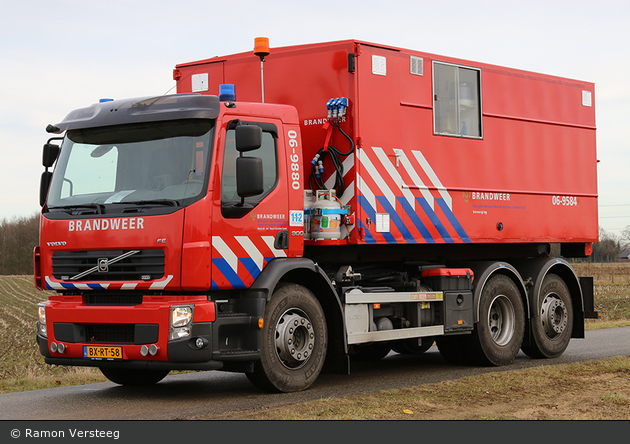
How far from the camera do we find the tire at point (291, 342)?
861cm

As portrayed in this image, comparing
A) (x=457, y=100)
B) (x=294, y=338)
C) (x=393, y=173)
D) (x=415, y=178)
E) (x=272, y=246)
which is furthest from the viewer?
(x=457, y=100)

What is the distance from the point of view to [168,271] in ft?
26.5

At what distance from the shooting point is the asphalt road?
25.5 feet

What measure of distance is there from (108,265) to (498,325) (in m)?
6.23

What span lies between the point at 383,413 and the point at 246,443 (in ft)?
5.24

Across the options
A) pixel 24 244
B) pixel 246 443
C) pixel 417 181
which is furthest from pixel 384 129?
pixel 24 244

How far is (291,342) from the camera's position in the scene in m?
8.86

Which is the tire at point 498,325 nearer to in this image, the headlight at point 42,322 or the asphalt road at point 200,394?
the asphalt road at point 200,394

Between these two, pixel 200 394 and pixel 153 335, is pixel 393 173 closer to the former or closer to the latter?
pixel 200 394

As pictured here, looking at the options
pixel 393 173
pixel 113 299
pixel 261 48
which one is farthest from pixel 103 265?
pixel 393 173

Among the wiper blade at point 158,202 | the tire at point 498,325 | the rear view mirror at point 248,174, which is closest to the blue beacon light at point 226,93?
the rear view mirror at point 248,174

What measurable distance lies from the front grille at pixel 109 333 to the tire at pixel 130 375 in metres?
1.33

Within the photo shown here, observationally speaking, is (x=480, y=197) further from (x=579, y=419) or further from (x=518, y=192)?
(x=579, y=419)

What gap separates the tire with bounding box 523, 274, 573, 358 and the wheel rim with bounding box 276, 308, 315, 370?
4.81 metres
